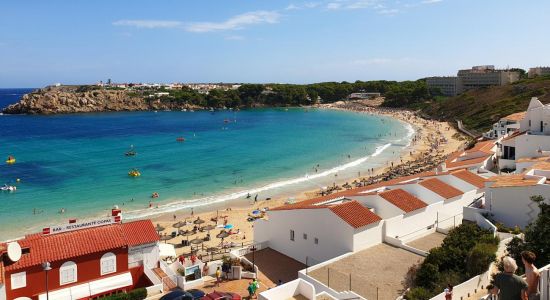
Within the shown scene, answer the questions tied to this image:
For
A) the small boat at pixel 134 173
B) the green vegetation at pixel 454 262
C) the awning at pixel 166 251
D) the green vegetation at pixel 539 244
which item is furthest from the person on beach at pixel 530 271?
the small boat at pixel 134 173

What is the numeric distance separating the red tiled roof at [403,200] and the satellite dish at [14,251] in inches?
573

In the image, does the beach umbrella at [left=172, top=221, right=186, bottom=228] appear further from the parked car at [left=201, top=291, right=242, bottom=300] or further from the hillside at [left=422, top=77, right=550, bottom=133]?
the hillside at [left=422, top=77, right=550, bottom=133]

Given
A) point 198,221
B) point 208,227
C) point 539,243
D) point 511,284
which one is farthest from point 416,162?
point 511,284

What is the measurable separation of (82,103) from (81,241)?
135 metres

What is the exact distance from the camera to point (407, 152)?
63.1 meters

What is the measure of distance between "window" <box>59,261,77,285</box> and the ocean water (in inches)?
718

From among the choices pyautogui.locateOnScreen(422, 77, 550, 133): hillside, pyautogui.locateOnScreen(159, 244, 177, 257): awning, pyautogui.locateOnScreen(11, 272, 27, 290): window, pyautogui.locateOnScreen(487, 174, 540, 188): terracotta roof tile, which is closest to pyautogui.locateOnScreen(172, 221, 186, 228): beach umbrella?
pyautogui.locateOnScreen(159, 244, 177, 257): awning

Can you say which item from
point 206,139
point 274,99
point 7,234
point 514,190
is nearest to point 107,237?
point 514,190

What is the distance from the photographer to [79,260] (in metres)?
17.1

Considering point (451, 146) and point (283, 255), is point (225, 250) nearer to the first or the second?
point (283, 255)

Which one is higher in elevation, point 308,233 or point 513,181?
point 513,181

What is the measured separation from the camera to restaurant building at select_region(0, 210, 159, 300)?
52.1ft

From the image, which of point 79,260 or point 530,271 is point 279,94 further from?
point 530,271

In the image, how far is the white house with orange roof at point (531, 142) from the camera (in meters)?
29.8
